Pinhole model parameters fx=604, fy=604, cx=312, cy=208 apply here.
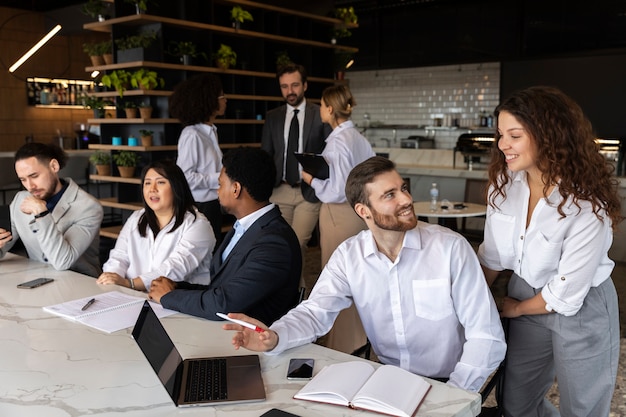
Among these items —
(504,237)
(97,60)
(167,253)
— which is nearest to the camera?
(504,237)

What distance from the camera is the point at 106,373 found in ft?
5.53

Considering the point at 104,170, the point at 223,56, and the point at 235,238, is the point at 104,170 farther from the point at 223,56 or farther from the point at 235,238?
the point at 235,238

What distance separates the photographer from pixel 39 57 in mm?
10117

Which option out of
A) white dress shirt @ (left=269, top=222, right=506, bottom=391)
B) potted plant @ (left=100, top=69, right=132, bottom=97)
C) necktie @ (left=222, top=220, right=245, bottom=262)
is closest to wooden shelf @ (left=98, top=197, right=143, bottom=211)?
potted plant @ (left=100, top=69, right=132, bottom=97)

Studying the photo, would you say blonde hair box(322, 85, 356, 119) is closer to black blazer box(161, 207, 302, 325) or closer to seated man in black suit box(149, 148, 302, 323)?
→ seated man in black suit box(149, 148, 302, 323)

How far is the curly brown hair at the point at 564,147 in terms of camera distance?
1.90 metres

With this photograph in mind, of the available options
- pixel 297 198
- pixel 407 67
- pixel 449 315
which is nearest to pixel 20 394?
pixel 449 315

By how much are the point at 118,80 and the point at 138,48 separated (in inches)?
12.8

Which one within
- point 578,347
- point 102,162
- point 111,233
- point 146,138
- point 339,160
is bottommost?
point 111,233

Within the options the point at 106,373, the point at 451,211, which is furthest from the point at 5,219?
the point at 451,211

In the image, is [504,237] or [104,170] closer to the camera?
[504,237]

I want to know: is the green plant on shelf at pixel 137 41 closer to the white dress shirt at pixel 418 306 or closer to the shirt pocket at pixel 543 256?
the white dress shirt at pixel 418 306

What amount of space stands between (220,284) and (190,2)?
3.95m

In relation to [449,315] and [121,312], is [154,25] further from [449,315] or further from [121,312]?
[449,315]
